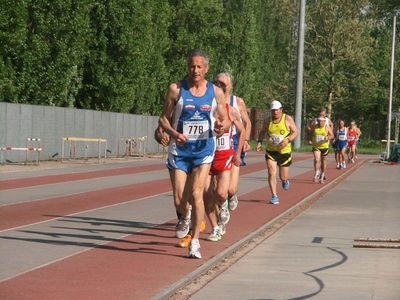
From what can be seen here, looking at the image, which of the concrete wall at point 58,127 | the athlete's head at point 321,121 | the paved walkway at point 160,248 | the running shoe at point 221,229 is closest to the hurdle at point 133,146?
the concrete wall at point 58,127

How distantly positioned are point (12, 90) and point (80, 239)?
27.1 m

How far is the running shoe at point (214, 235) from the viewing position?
42.0ft

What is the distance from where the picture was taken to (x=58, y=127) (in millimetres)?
41469

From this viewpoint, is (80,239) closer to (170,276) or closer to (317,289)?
(170,276)

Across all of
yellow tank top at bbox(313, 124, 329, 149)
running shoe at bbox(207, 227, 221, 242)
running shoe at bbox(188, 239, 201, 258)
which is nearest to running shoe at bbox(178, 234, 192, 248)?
running shoe at bbox(207, 227, 221, 242)

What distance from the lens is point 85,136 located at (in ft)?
148

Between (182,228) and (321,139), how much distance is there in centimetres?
1579

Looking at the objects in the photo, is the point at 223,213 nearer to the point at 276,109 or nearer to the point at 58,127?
the point at 276,109

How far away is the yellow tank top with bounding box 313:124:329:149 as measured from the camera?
27891mm

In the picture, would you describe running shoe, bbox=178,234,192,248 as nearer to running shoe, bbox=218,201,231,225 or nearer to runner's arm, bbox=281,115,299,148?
running shoe, bbox=218,201,231,225

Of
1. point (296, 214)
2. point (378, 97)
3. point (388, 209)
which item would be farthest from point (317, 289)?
point (378, 97)

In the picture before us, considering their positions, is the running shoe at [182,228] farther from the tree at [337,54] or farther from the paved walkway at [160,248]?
the tree at [337,54]

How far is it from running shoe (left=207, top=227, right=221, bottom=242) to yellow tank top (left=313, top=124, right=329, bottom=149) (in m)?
15.2

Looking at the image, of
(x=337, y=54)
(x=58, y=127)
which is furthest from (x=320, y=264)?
(x=337, y=54)
